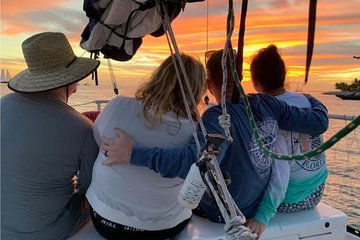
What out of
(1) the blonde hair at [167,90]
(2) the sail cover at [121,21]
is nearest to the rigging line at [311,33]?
(2) the sail cover at [121,21]

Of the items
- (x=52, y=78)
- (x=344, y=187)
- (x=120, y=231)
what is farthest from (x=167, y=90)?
(x=344, y=187)

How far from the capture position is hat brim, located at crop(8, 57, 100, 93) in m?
1.55

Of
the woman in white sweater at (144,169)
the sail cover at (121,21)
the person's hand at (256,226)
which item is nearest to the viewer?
the sail cover at (121,21)

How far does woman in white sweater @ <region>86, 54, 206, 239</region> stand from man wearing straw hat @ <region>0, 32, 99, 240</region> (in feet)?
0.32

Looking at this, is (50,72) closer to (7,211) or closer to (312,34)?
(7,211)

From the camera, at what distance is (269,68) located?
1.88 metres

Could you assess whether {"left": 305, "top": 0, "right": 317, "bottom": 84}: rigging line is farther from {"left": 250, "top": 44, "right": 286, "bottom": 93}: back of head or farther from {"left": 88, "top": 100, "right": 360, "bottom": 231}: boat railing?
{"left": 88, "top": 100, "right": 360, "bottom": 231}: boat railing

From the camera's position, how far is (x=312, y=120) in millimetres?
1758

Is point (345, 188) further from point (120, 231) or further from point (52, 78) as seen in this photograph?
point (52, 78)

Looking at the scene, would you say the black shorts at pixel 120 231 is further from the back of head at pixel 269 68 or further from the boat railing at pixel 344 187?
the boat railing at pixel 344 187

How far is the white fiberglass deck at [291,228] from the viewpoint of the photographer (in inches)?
67.0

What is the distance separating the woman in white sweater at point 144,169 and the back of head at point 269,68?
43 cm

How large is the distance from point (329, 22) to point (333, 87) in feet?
2.07

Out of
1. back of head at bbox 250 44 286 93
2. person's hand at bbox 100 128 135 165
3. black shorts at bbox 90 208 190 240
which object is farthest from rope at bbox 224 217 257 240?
back of head at bbox 250 44 286 93
